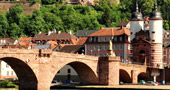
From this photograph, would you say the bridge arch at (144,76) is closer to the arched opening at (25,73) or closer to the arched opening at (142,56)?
the arched opening at (142,56)

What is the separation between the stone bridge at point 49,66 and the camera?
86.8 metres

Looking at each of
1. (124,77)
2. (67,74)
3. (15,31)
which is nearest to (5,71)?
(67,74)

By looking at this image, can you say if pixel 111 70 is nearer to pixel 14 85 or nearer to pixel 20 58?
pixel 14 85

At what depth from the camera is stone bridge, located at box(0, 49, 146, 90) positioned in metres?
86.8

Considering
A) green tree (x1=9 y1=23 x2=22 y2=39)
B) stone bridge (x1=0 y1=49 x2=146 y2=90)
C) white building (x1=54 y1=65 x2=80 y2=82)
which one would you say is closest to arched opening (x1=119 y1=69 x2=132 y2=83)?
stone bridge (x1=0 y1=49 x2=146 y2=90)

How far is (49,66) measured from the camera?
9162 cm

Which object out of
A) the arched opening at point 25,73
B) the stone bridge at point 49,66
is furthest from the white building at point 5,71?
the arched opening at point 25,73

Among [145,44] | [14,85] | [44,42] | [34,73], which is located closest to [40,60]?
[34,73]

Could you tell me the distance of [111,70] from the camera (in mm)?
107375

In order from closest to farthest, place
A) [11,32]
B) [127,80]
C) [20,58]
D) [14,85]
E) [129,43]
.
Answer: [20,58] → [14,85] → [127,80] → [129,43] → [11,32]

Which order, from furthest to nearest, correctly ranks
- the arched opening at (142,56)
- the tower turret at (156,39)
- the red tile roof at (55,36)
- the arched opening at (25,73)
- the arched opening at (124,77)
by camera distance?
1. the red tile roof at (55,36)
2. the arched opening at (142,56)
3. the tower turret at (156,39)
4. the arched opening at (124,77)
5. the arched opening at (25,73)

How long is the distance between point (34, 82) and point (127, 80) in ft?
107

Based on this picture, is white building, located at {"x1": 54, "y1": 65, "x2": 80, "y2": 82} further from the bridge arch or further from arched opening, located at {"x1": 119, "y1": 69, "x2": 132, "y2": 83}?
the bridge arch

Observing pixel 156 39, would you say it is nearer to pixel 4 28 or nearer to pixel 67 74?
pixel 67 74
